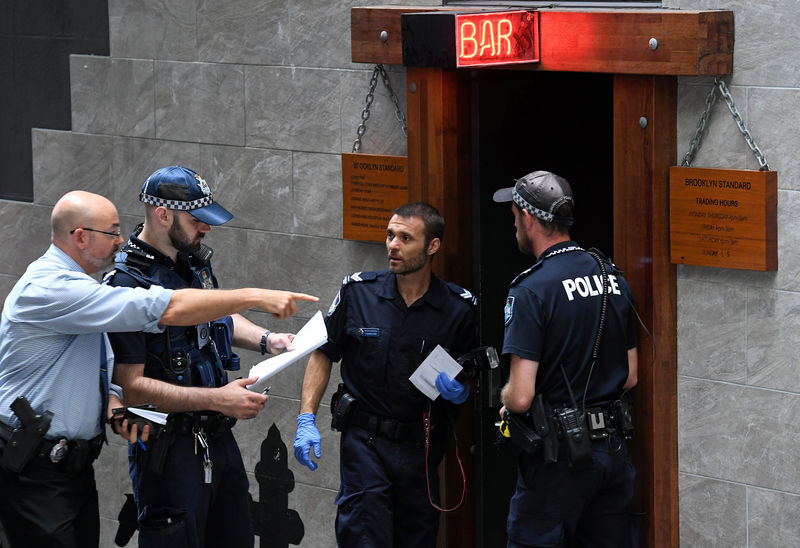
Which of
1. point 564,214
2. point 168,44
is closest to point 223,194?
point 168,44

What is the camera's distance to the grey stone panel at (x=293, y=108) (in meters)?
6.51

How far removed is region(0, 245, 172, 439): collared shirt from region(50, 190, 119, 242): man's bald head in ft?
0.33

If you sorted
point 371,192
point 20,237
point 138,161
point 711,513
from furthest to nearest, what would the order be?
1. point 20,237
2. point 138,161
3. point 371,192
4. point 711,513

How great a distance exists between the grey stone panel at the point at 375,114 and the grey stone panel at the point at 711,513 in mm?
2075

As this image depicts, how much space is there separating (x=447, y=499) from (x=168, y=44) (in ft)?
9.33

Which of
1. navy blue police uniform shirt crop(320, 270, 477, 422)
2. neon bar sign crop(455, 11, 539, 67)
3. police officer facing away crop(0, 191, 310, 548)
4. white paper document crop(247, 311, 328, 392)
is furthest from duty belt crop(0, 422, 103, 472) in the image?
neon bar sign crop(455, 11, 539, 67)

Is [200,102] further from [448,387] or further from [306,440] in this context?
[448,387]

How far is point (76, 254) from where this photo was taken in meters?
5.18

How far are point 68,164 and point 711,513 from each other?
13.7ft

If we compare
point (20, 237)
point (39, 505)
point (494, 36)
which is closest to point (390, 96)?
point (494, 36)

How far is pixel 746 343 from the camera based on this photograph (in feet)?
17.3

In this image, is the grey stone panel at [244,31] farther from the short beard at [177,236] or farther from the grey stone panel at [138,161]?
the short beard at [177,236]

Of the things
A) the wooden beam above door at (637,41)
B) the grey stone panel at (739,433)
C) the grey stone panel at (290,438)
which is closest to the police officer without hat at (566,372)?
the grey stone panel at (739,433)

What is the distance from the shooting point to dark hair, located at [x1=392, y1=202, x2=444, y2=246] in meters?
5.71
